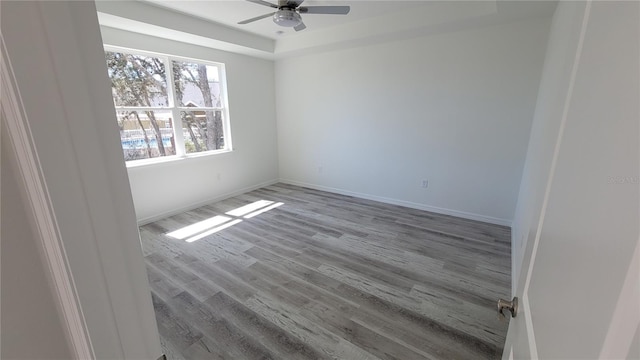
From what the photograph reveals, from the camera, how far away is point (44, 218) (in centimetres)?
44

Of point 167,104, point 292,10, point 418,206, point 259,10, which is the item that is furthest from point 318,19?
point 418,206

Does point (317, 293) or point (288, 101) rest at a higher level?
point (288, 101)

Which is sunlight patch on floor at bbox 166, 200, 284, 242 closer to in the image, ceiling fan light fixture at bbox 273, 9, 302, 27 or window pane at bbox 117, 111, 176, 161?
window pane at bbox 117, 111, 176, 161

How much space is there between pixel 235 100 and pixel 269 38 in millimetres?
1141

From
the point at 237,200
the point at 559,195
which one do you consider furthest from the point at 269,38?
the point at 559,195

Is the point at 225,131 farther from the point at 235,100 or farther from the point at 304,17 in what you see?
the point at 304,17

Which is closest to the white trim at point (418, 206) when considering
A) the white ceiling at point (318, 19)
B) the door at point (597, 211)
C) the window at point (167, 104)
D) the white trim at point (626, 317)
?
the window at point (167, 104)

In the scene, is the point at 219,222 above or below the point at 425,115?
below

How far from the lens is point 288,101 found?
502 cm

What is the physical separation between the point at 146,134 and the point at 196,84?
3.56 ft

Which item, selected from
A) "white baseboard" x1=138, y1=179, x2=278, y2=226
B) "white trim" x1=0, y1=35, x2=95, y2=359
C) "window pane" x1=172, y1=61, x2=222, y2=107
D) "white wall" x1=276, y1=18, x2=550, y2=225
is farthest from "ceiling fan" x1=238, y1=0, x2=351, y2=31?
"white baseboard" x1=138, y1=179, x2=278, y2=226

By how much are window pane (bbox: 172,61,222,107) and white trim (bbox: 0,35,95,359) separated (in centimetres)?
388

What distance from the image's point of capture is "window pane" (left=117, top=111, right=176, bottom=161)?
10.8ft

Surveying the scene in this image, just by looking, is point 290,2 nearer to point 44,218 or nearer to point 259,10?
point 259,10
